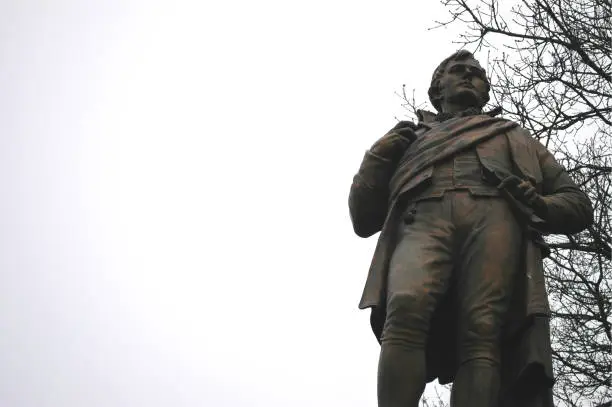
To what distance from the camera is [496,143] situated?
212 inches

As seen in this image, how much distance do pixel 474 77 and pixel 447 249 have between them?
129 cm

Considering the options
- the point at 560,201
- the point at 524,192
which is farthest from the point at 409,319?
the point at 560,201

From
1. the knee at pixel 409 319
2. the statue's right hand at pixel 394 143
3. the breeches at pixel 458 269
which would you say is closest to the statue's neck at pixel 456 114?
the statue's right hand at pixel 394 143

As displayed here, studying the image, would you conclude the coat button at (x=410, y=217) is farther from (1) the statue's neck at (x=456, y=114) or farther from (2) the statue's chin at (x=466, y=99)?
(2) the statue's chin at (x=466, y=99)

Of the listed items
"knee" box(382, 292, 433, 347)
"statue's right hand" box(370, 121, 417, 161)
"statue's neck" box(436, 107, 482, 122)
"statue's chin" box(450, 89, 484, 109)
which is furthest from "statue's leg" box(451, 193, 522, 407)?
"statue's chin" box(450, 89, 484, 109)

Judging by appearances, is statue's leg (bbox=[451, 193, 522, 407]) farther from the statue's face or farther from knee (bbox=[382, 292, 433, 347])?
the statue's face

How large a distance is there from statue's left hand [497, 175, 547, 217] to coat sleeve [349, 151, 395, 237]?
0.69 meters

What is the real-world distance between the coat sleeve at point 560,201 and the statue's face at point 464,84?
1.54 ft

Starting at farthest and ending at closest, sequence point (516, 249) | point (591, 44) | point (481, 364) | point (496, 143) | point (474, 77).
→ point (591, 44) → point (474, 77) → point (496, 143) → point (516, 249) → point (481, 364)

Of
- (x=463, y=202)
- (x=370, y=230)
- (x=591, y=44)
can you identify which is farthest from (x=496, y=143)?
(x=591, y=44)

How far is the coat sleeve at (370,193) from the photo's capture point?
17.7 ft

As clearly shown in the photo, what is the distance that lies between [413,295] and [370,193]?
2.90ft

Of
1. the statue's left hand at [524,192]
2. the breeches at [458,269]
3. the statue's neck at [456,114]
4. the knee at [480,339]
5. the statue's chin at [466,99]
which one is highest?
the statue's chin at [466,99]

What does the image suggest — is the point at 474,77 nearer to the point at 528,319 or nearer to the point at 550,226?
the point at 550,226
